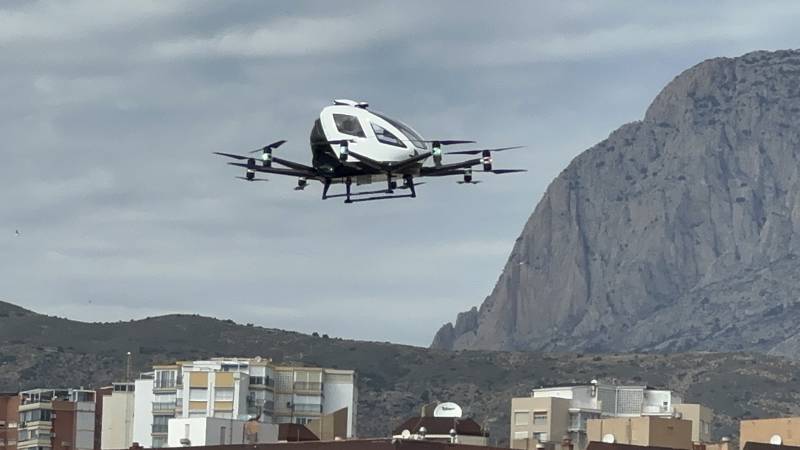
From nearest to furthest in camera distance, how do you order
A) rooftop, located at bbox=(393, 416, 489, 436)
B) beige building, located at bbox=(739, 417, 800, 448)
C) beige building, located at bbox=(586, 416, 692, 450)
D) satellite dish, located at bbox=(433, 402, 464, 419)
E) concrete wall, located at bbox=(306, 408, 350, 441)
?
1. beige building, located at bbox=(739, 417, 800, 448)
2. beige building, located at bbox=(586, 416, 692, 450)
3. satellite dish, located at bbox=(433, 402, 464, 419)
4. rooftop, located at bbox=(393, 416, 489, 436)
5. concrete wall, located at bbox=(306, 408, 350, 441)

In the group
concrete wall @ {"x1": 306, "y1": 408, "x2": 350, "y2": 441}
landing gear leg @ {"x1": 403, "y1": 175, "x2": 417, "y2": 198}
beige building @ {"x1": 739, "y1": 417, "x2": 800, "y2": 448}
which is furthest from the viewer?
concrete wall @ {"x1": 306, "y1": 408, "x2": 350, "y2": 441}

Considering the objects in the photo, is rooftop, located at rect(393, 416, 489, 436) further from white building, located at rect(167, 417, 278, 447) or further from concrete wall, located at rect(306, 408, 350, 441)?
white building, located at rect(167, 417, 278, 447)

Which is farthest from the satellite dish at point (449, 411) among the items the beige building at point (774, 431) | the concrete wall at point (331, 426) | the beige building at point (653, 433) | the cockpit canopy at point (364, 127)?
→ the cockpit canopy at point (364, 127)

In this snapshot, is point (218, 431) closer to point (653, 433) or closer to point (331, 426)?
point (331, 426)

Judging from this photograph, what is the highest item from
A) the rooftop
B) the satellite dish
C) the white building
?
the satellite dish

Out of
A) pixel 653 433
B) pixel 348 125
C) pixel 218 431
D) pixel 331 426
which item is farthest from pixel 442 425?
pixel 348 125

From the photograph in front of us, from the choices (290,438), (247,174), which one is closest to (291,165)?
(247,174)

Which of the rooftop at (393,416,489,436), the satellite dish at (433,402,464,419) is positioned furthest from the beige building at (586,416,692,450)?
the rooftop at (393,416,489,436)
